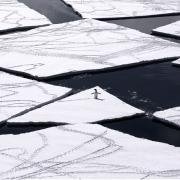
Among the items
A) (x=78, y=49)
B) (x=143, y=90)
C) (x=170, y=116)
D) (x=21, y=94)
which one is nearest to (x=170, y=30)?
(x=78, y=49)

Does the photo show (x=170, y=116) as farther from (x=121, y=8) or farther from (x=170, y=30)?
(x=121, y=8)

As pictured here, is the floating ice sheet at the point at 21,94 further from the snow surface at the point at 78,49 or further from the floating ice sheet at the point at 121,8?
the floating ice sheet at the point at 121,8

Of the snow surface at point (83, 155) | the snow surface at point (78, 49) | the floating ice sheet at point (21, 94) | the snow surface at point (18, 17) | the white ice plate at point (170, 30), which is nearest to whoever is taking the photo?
the snow surface at point (83, 155)

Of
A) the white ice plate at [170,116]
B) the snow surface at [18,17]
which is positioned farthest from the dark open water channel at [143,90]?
the snow surface at [18,17]

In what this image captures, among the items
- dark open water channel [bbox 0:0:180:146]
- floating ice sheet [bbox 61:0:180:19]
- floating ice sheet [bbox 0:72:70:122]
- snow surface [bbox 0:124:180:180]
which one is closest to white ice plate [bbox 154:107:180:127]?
dark open water channel [bbox 0:0:180:146]

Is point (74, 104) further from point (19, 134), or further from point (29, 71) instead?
point (29, 71)

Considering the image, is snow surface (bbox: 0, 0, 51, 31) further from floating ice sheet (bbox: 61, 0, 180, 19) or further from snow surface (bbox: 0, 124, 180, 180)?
snow surface (bbox: 0, 124, 180, 180)
